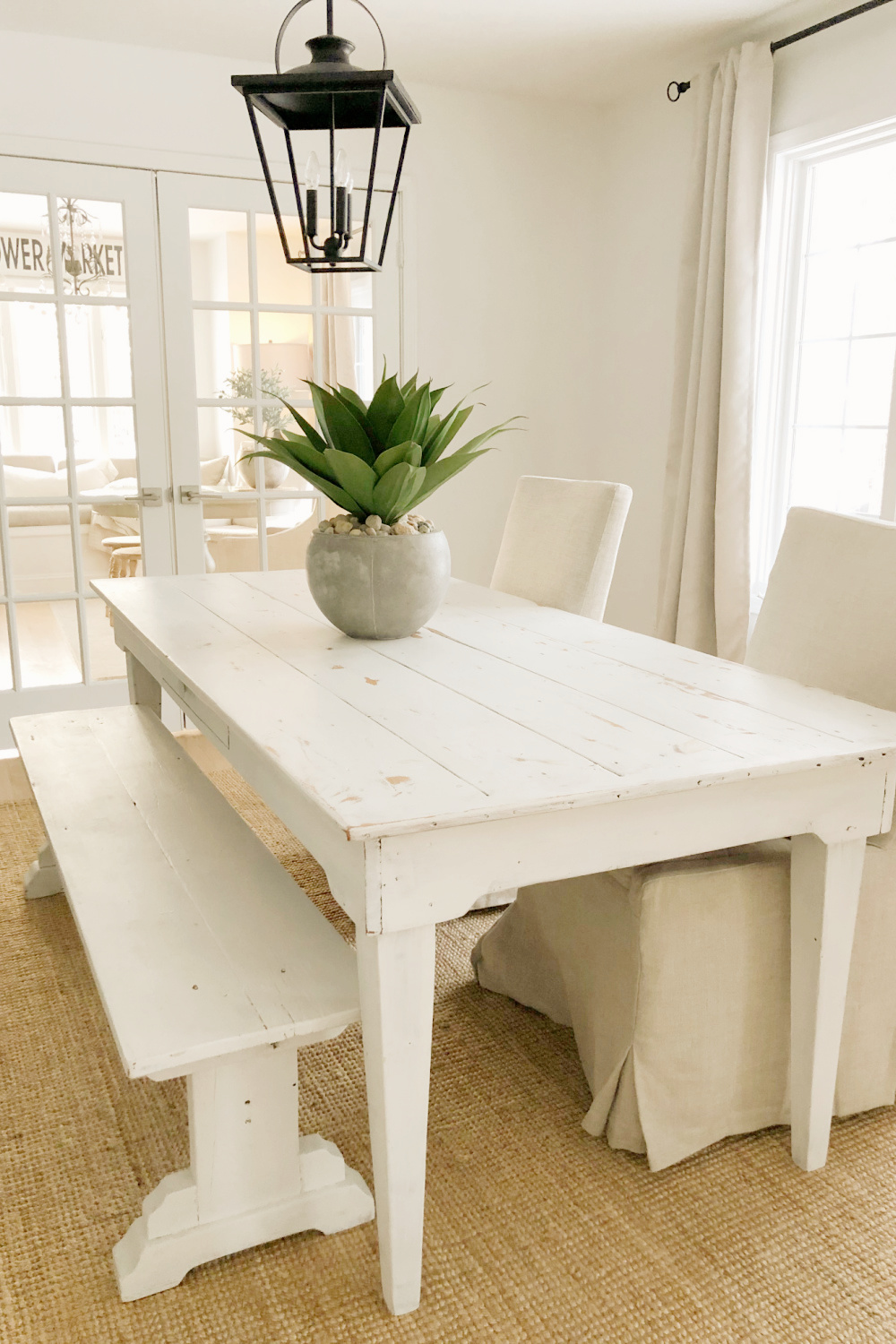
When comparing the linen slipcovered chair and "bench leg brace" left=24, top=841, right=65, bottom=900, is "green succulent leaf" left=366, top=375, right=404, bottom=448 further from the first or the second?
"bench leg brace" left=24, top=841, right=65, bottom=900

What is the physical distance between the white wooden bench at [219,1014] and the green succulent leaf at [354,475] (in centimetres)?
64

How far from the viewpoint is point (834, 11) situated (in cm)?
319

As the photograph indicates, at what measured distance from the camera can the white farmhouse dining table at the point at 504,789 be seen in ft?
3.94

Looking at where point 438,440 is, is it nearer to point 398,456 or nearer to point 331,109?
point 398,456

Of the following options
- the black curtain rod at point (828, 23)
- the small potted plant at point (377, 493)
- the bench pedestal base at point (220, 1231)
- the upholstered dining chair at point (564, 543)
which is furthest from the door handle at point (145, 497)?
the bench pedestal base at point (220, 1231)

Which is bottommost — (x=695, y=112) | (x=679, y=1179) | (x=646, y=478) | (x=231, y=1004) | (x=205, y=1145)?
(x=679, y=1179)

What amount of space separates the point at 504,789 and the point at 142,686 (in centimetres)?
182

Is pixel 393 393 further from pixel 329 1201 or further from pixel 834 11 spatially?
pixel 834 11

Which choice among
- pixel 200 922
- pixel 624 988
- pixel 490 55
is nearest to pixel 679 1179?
pixel 624 988

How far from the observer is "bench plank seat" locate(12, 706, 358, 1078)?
1266mm

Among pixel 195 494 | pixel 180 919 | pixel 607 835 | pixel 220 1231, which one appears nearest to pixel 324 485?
pixel 180 919

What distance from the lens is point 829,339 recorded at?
3498 mm

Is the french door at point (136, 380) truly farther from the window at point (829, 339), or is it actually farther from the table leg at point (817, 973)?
the table leg at point (817, 973)

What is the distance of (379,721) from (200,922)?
39 cm
